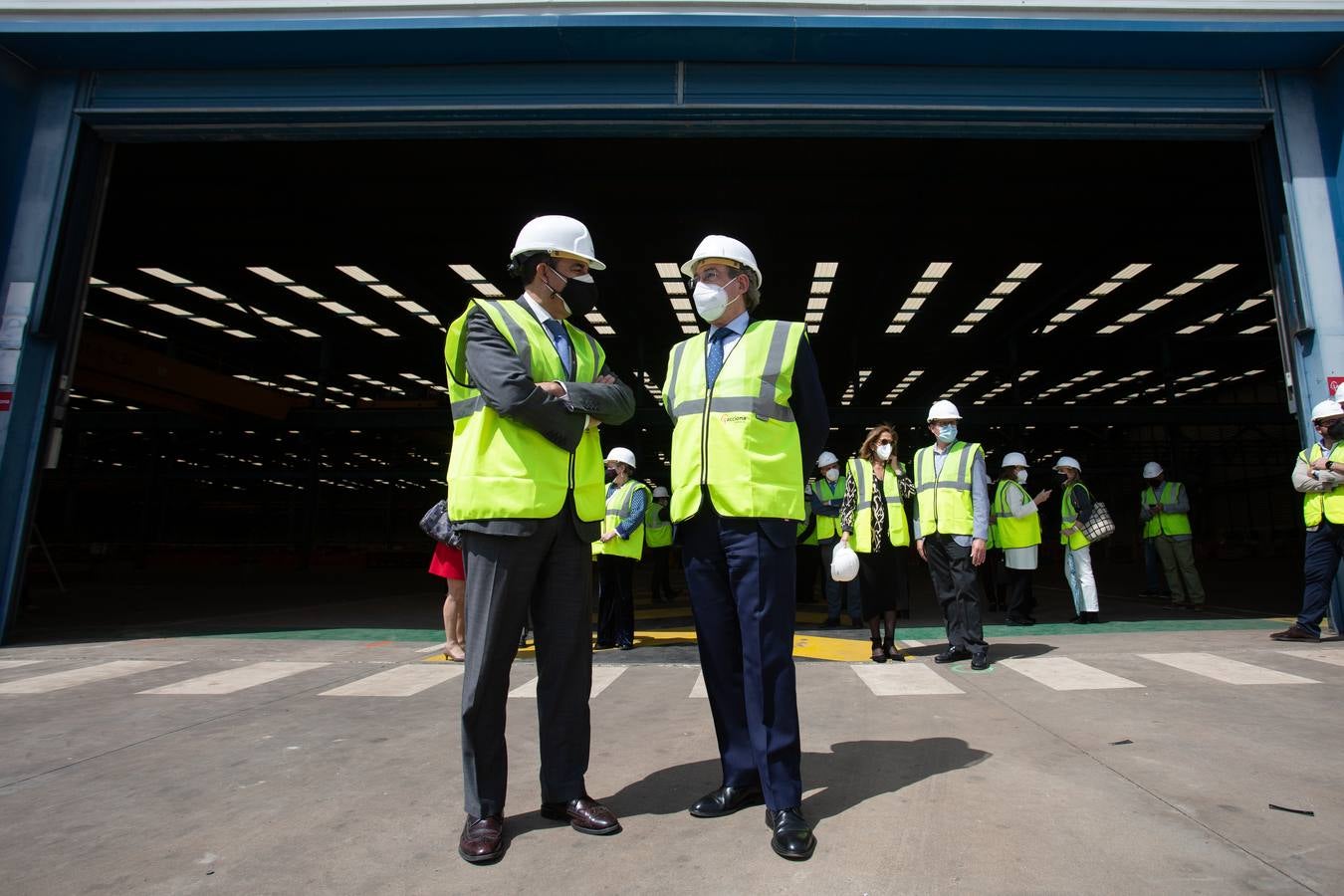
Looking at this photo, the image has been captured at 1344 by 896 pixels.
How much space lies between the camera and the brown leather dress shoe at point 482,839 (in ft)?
7.45

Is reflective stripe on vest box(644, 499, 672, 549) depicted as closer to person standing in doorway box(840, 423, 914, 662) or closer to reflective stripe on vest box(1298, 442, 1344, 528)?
person standing in doorway box(840, 423, 914, 662)

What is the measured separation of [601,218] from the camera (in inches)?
631

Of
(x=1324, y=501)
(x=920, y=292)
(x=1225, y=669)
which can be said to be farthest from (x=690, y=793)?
(x=920, y=292)

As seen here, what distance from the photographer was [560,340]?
113 inches

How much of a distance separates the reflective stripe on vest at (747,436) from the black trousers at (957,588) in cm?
372

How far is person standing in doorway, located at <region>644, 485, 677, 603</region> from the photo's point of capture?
12297 mm

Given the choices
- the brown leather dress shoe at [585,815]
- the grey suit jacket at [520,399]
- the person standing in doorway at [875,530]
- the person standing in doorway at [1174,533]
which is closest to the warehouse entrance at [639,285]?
the person standing in doorway at [1174,533]

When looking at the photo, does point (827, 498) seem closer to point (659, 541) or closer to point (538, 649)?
point (659, 541)

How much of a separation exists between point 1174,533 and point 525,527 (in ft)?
37.8

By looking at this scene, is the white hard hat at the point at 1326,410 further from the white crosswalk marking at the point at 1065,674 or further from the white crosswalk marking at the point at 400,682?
the white crosswalk marking at the point at 400,682

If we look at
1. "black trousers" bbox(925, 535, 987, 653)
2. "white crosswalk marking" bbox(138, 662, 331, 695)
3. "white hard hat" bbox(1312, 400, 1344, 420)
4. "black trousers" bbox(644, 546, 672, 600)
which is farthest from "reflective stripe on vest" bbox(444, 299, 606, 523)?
"black trousers" bbox(644, 546, 672, 600)

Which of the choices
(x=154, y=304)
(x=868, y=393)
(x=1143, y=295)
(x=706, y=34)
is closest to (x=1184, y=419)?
Result: (x=1143, y=295)

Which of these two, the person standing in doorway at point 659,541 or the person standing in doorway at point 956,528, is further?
the person standing in doorway at point 659,541

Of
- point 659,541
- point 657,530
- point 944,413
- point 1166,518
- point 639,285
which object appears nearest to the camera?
point 944,413
